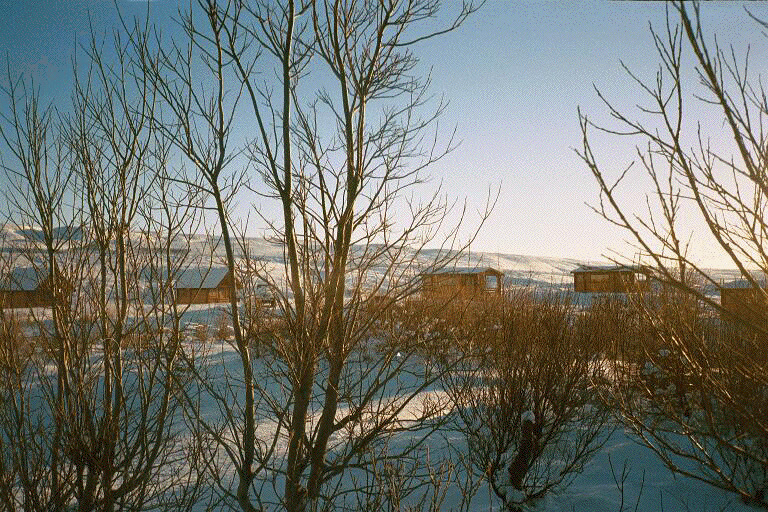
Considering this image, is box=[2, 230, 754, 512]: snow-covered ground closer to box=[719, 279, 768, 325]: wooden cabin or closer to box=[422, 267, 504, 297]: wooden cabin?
box=[422, 267, 504, 297]: wooden cabin

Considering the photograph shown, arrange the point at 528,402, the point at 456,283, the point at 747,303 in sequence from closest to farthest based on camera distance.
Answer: the point at 747,303, the point at 528,402, the point at 456,283

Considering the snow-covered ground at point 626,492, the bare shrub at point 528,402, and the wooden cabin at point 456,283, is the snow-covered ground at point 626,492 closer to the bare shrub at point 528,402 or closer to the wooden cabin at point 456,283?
the bare shrub at point 528,402

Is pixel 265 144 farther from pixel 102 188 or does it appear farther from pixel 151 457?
pixel 151 457

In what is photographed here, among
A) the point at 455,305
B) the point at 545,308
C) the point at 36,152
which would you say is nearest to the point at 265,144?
the point at 36,152

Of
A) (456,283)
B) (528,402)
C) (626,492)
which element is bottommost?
(626,492)

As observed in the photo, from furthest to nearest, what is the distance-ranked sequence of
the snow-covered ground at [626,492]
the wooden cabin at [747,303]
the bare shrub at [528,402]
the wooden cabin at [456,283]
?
the snow-covered ground at [626,492] → the bare shrub at [528,402] → the wooden cabin at [456,283] → the wooden cabin at [747,303]

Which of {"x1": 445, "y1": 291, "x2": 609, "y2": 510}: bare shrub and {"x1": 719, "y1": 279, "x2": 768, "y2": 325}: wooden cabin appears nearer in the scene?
{"x1": 719, "y1": 279, "x2": 768, "y2": 325}: wooden cabin

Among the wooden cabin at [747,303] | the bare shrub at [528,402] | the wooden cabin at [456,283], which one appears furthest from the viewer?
the bare shrub at [528,402]

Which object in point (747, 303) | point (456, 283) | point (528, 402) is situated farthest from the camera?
point (456, 283)

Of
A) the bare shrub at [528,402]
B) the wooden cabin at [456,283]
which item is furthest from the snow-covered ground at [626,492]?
the wooden cabin at [456,283]

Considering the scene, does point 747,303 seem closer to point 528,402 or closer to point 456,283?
point 528,402

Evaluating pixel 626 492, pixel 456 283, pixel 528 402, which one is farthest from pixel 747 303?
pixel 626 492

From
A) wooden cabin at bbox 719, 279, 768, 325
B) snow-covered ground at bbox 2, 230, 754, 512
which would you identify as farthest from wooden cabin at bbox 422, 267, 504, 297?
wooden cabin at bbox 719, 279, 768, 325

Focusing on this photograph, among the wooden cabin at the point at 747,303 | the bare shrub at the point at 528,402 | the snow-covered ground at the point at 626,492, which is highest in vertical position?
the wooden cabin at the point at 747,303
